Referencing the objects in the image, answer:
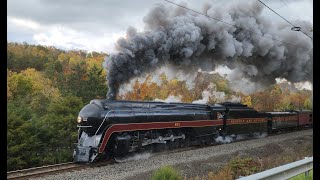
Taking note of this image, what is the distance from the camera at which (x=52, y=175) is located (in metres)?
10.5

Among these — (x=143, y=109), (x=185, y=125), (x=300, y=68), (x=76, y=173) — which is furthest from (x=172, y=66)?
(x=300, y=68)

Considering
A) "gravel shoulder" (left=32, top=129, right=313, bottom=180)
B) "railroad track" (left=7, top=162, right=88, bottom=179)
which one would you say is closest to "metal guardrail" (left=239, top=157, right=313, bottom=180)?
"gravel shoulder" (left=32, top=129, right=313, bottom=180)

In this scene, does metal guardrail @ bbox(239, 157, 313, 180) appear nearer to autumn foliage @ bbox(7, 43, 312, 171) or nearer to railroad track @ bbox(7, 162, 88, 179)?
railroad track @ bbox(7, 162, 88, 179)

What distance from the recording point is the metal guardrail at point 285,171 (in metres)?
6.16

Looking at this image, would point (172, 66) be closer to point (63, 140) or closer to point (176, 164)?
point (63, 140)

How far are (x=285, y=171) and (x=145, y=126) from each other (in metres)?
7.18

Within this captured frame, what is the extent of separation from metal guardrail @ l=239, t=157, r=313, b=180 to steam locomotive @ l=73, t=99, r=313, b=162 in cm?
634

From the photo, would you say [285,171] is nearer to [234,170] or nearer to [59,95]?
[234,170]

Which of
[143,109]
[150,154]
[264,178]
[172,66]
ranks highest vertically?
[172,66]

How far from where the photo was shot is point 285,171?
280 inches

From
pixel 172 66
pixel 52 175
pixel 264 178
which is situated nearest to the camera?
pixel 264 178

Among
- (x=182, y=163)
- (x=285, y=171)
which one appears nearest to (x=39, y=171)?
(x=182, y=163)

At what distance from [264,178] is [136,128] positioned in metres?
7.51

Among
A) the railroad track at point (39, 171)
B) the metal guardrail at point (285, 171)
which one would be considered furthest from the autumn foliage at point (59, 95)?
the metal guardrail at point (285, 171)
